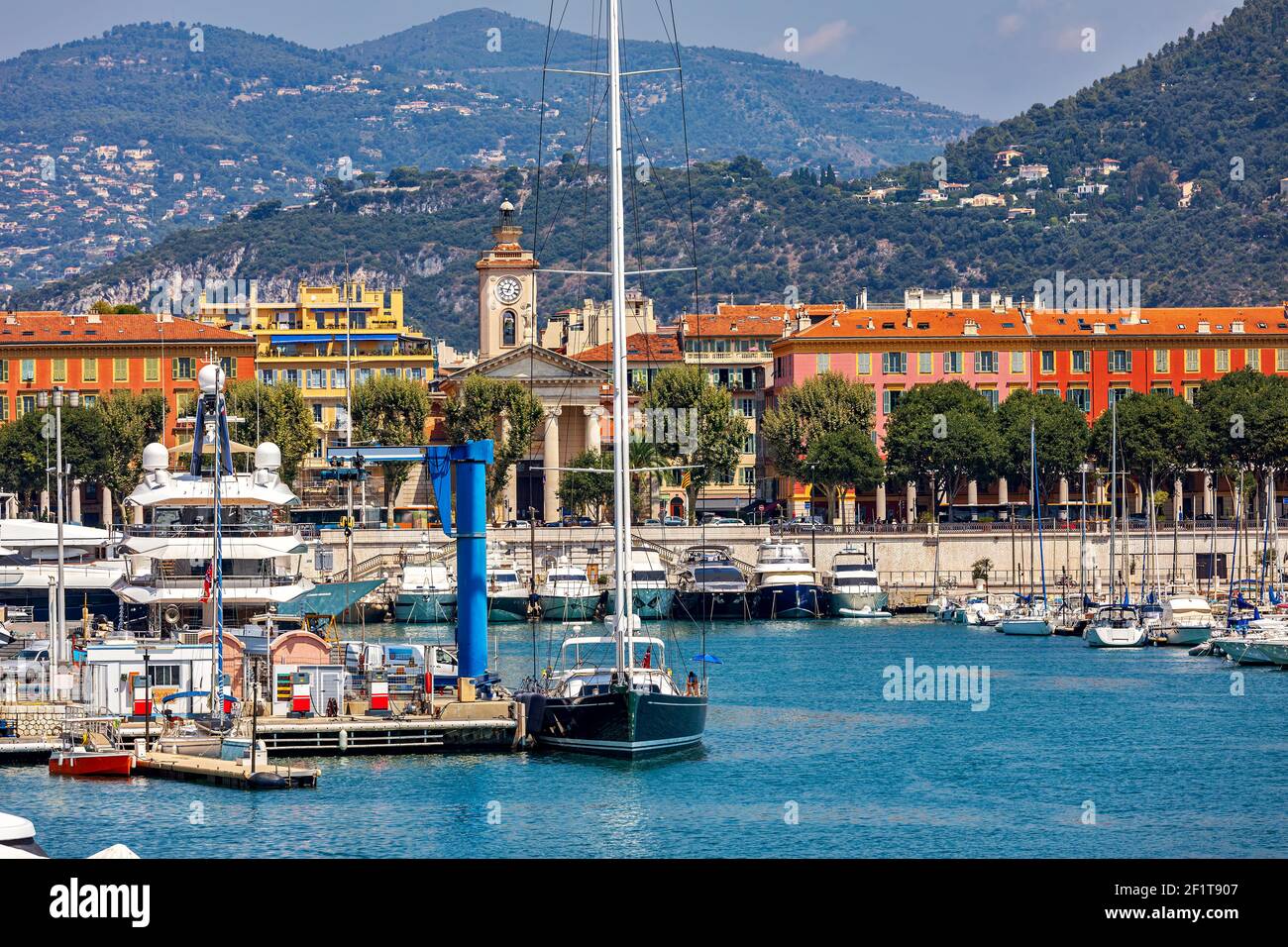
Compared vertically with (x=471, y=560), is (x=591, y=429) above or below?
above

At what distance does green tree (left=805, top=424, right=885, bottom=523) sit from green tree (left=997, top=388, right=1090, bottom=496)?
720cm

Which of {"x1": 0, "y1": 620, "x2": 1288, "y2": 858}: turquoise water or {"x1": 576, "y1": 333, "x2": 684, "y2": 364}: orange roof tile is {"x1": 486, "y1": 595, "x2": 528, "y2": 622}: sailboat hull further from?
{"x1": 576, "y1": 333, "x2": 684, "y2": 364}: orange roof tile

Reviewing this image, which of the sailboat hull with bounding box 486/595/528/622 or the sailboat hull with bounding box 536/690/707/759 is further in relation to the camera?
the sailboat hull with bounding box 486/595/528/622

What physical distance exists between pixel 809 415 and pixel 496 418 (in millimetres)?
18075

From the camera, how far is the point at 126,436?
370ft

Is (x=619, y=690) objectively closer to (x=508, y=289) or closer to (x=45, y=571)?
(x=45, y=571)

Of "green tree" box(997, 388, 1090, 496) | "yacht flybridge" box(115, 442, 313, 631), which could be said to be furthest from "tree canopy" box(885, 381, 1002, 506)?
"yacht flybridge" box(115, 442, 313, 631)

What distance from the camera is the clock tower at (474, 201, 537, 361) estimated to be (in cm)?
13012

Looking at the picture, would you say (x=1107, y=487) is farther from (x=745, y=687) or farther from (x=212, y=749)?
(x=212, y=749)

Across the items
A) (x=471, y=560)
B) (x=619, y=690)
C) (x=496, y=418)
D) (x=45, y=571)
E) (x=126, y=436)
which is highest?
(x=496, y=418)

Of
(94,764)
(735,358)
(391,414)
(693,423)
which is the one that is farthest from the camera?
(735,358)

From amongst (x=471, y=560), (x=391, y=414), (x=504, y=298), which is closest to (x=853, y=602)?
(x=391, y=414)

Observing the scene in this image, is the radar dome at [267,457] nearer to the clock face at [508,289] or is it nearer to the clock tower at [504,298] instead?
the clock tower at [504,298]

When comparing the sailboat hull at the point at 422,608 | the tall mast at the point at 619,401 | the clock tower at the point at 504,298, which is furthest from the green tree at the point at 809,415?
the tall mast at the point at 619,401
